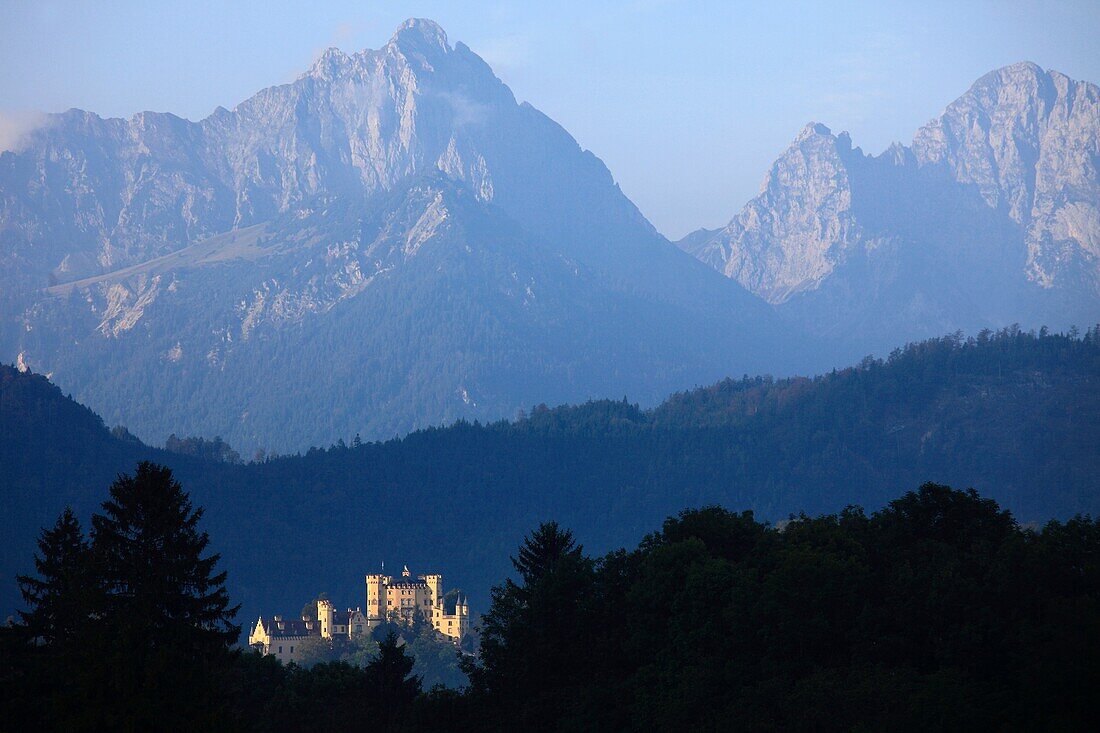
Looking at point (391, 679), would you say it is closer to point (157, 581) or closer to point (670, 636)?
point (670, 636)

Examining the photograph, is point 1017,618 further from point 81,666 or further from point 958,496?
point 81,666

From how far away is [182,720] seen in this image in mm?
58188

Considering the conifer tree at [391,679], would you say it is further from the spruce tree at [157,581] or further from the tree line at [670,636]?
the spruce tree at [157,581]

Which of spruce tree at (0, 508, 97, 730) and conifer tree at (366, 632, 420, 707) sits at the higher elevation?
conifer tree at (366, 632, 420, 707)

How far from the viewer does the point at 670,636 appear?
99188 millimetres

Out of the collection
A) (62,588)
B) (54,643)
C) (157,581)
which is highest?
(62,588)

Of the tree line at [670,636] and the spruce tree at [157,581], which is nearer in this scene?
the spruce tree at [157,581]

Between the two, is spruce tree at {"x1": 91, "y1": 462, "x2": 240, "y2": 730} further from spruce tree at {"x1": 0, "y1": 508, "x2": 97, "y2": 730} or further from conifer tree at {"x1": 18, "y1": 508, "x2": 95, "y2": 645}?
spruce tree at {"x1": 0, "y1": 508, "x2": 97, "y2": 730}

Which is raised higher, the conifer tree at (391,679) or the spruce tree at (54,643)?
the conifer tree at (391,679)

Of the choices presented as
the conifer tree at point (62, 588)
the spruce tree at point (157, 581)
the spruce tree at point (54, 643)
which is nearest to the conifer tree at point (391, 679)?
the conifer tree at point (62, 588)

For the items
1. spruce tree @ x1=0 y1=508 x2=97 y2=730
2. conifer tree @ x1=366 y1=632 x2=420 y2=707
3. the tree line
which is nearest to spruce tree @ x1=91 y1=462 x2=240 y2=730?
the tree line

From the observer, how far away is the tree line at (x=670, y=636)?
214 feet

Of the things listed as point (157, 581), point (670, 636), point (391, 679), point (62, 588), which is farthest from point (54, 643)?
point (391, 679)

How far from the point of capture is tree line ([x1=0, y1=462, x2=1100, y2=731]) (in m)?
65.1
